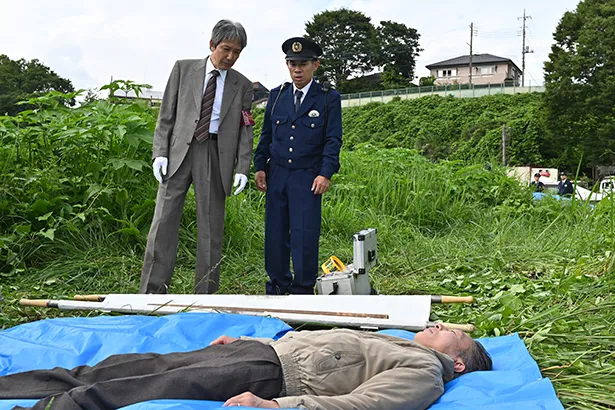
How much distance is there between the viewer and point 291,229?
411cm

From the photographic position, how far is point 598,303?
2963mm

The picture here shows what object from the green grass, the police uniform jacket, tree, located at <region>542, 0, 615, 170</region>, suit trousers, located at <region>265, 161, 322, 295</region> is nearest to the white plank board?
the green grass

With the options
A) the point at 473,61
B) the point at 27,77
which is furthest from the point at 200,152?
the point at 473,61

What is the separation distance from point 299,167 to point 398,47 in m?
48.5

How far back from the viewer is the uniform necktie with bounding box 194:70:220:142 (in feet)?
13.0

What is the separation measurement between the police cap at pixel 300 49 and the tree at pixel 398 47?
149 ft

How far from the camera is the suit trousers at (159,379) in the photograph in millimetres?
1877

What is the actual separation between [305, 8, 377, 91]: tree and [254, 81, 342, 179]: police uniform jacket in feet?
142

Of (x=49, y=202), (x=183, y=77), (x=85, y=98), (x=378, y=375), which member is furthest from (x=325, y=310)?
(x=85, y=98)

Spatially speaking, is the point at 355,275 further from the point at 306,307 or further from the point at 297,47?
the point at 297,47

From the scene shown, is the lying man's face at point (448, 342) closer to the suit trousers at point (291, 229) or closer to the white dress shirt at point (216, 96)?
the suit trousers at point (291, 229)

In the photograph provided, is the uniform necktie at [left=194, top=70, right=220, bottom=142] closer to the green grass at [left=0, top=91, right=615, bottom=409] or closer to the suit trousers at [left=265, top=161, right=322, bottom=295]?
the suit trousers at [left=265, top=161, right=322, bottom=295]

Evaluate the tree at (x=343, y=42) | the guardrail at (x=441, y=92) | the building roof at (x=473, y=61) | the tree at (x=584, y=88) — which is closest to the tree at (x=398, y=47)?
the tree at (x=343, y=42)

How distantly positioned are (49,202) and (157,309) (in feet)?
6.45
